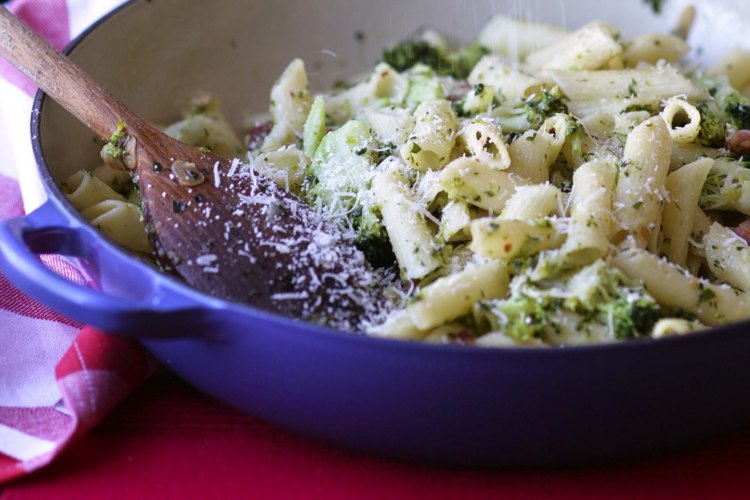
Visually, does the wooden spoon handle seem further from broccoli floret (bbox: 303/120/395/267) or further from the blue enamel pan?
broccoli floret (bbox: 303/120/395/267)


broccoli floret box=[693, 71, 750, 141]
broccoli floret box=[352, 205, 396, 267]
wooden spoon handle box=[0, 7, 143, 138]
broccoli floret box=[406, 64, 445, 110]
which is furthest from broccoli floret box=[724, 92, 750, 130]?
wooden spoon handle box=[0, 7, 143, 138]

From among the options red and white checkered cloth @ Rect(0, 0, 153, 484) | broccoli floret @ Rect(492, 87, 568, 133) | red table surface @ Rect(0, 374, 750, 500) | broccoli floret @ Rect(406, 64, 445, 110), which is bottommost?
red table surface @ Rect(0, 374, 750, 500)

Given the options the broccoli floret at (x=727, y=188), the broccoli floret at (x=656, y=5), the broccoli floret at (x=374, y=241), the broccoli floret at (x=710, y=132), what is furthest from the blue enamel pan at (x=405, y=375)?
the broccoli floret at (x=656, y=5)

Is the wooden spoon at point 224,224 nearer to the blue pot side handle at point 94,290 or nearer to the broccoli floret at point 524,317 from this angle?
the blue pot side handle at point 94,290

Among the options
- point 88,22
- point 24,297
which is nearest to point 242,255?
point 24,297

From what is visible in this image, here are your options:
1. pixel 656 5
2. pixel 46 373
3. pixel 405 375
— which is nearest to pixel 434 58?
pixel 656 5

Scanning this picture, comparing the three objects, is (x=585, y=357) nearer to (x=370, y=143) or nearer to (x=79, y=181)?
(x=370, y=143)
